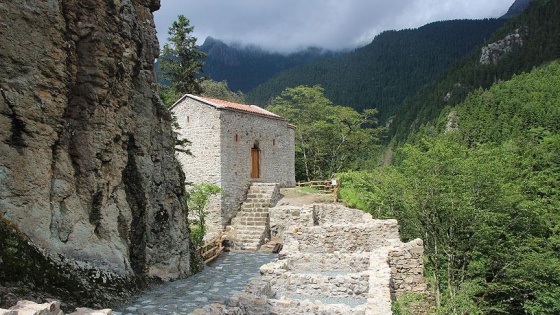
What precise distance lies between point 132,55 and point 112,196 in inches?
145

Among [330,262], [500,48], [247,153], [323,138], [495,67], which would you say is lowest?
[330,262]

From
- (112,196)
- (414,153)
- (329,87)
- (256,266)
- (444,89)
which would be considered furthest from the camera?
(329,87)

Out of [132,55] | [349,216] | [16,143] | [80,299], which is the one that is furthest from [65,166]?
[349,216]

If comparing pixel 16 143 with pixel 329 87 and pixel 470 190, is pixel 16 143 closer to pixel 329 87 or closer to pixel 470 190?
pixel 470 190

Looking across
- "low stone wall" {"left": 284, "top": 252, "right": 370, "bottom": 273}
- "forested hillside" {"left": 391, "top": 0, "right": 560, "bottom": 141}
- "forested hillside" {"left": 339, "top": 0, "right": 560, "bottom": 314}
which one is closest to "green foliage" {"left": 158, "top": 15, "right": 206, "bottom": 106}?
"forested hillside" {"left": 339, "top": 0, "right": 560, "bottom": 314}

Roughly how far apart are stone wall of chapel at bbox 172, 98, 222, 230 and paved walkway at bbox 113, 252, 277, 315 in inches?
199

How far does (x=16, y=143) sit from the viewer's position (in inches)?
298

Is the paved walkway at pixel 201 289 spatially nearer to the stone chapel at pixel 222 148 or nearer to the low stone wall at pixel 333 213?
the low stone wall at pixel 333 213

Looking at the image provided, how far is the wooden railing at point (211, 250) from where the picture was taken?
16.2 meters

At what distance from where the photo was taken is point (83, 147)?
896 cm

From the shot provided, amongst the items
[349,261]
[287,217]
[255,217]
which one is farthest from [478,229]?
[255,217]

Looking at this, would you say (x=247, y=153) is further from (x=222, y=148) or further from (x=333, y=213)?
(x=333, y=213)

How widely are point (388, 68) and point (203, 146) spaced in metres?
95.6

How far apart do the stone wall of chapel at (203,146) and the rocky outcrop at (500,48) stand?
233 ft
